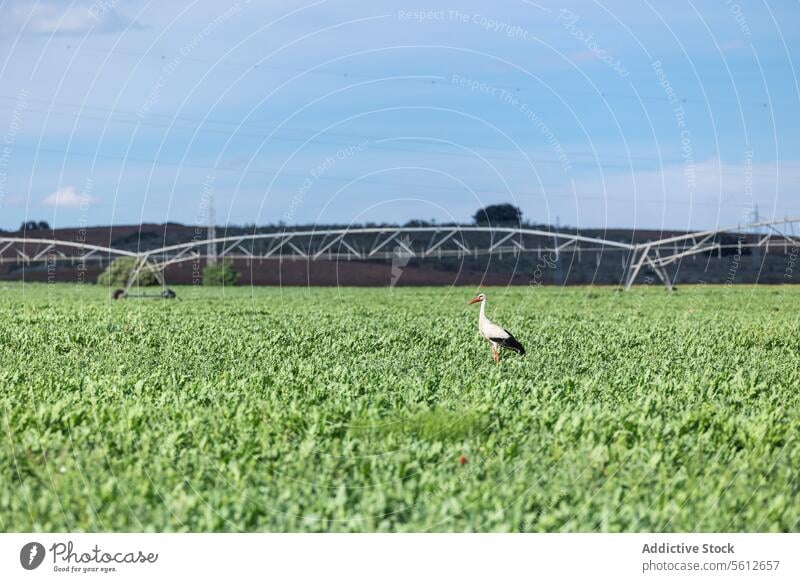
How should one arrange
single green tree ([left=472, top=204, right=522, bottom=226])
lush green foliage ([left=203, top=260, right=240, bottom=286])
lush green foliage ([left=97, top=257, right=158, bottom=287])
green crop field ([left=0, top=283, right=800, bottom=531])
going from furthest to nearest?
single green tree ([left=472, top=204, right=522, bottom=226]) < lush green foliage ([left=203, top=260, right=240, bottom=286]) < lush green foliage ([left=97, top=257, right=158, bottom=287]) < green crop field ([left=0, top=283, right=800, bottom=531])

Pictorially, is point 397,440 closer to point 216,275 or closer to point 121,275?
point 121,275

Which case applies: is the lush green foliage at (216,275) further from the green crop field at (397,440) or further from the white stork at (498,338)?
the white stork at (498,338)

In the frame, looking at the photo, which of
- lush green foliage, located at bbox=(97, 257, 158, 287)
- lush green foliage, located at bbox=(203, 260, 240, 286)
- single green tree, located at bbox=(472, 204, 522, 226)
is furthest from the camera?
single green tree, located at bbox=(472, 204, 522, 226)

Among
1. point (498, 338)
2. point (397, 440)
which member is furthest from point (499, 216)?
point (397, 440)

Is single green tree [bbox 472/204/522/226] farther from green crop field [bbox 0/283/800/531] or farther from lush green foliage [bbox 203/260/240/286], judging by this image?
green crop field [bbox 0/283/800/531]

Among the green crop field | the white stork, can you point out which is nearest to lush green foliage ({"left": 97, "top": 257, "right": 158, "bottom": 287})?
the green crop field

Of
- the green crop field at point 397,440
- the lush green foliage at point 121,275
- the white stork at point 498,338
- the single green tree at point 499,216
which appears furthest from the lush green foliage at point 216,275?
the white stork at point 498,338

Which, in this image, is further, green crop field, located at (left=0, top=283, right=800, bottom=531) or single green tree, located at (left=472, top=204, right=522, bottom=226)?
single green tree, located at (left=472, top=204, right=522, bottom=226)

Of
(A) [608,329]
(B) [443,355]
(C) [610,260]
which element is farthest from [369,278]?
(B) [443,355]

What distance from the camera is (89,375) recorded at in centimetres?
1484

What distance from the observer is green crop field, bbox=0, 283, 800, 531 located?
8.27 m

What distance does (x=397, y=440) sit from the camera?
400 inches

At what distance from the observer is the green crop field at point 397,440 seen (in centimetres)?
827

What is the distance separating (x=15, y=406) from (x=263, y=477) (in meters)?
4.69
